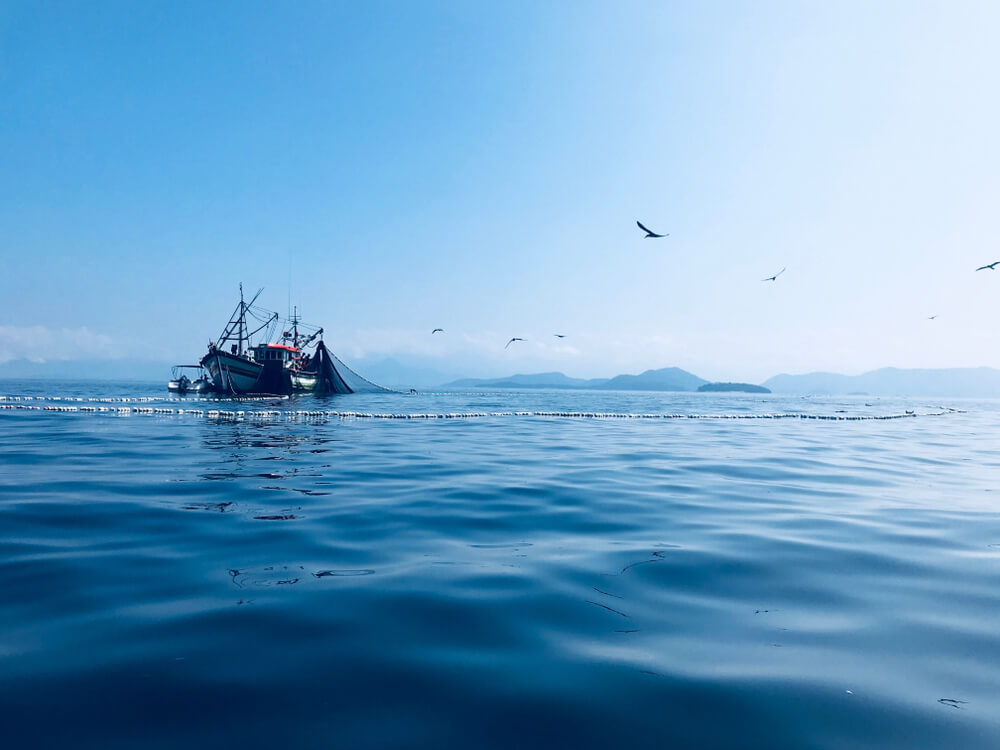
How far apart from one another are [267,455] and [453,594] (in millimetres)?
11348

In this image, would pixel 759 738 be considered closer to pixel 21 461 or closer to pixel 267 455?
pixel 267 455

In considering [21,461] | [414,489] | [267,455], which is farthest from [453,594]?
[21,461]

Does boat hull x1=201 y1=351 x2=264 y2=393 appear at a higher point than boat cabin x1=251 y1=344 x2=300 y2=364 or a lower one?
lower

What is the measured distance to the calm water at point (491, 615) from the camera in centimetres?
317

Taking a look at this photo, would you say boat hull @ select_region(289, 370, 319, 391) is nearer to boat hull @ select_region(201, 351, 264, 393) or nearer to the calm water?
boat hull @ select_region(201, 351, 264, 393)

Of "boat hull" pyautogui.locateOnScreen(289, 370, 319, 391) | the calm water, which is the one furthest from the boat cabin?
the calm water

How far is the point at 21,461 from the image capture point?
42.4ft

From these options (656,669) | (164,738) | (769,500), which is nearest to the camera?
(164,738)

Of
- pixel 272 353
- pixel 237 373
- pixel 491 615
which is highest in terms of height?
pixel 272 353

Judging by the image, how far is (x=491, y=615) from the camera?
4.67 metres

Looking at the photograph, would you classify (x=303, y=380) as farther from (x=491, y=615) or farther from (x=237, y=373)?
(x=491, y=615)

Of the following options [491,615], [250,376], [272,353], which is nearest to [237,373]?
[250,376]

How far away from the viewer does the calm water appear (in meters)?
3.17

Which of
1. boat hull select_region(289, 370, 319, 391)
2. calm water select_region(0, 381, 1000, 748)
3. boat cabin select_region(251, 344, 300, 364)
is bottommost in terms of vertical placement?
calm water select_region(0, 381, 1000, 748)
